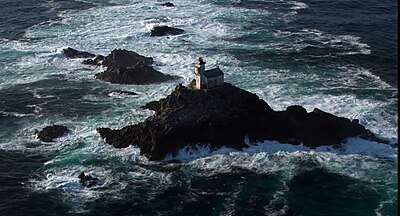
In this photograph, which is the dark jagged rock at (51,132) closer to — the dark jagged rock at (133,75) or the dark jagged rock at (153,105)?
the dark jagged rock at (153,105)

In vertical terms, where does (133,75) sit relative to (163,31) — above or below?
below

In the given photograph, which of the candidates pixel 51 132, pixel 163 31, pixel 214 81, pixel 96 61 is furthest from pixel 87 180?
pixel 163 31

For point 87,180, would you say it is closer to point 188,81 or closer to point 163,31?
point 188,81

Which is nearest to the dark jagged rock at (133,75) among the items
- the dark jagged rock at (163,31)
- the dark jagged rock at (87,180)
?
the dark jagged rock at (163,31)

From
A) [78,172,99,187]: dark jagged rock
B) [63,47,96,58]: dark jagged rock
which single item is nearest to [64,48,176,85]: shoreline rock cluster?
[63,47,96,58]: dark jagged rock

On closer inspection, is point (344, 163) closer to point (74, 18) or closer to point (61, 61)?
point (61, 61)
